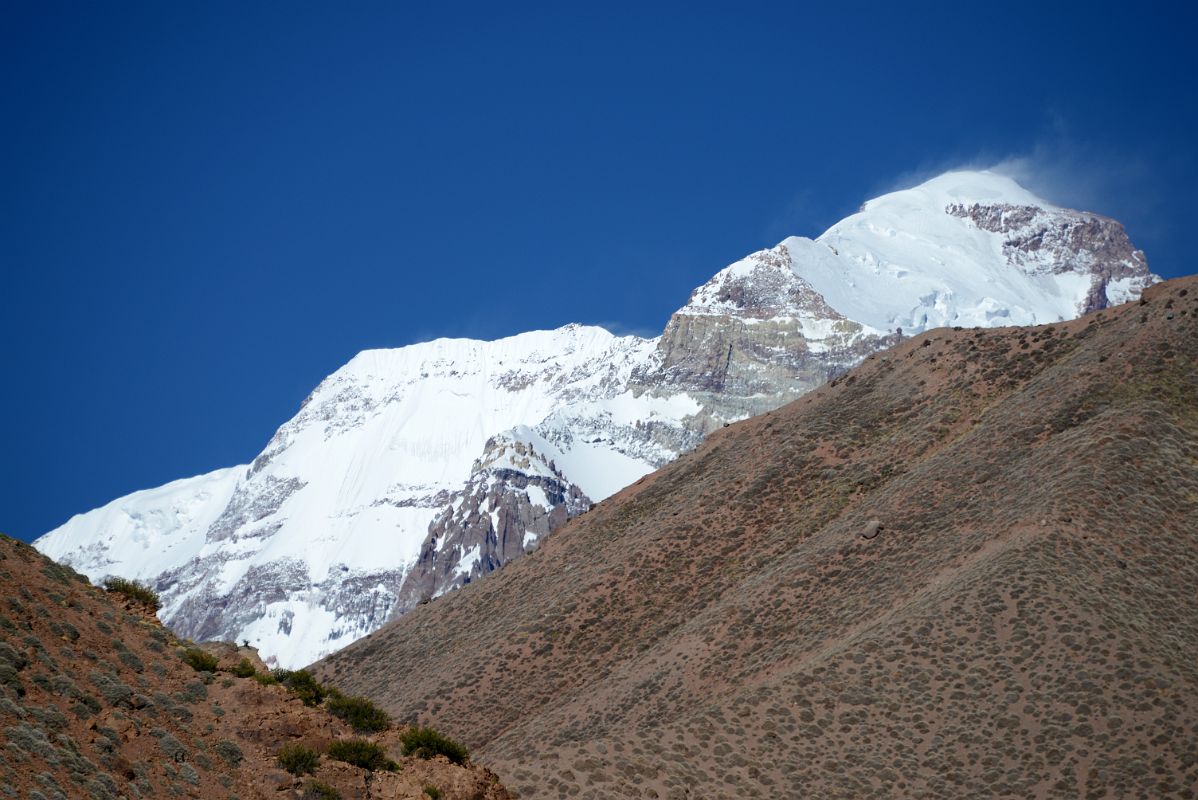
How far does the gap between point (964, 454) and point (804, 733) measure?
2017cm

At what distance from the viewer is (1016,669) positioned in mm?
38844

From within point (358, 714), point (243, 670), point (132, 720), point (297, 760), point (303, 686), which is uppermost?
point (243, 670)

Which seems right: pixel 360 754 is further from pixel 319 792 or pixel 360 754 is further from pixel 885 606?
pixel 885 606

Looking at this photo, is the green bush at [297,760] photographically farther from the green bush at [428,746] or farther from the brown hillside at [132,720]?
the green bush at [428,746]

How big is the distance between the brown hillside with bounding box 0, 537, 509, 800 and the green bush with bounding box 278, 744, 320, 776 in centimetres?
20

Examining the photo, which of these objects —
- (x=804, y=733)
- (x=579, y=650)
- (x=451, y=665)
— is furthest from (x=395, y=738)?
(x=451, y=665)

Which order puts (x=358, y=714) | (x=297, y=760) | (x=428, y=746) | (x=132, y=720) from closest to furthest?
(x=132, y=720), (x=297, y=760), (x=428, y=746), (x=358, y=714)

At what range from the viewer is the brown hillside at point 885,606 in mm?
36219

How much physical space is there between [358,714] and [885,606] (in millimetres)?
22073

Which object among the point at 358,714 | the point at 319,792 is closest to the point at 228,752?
the point at 319,792

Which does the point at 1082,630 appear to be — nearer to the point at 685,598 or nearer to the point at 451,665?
the point at 685,598

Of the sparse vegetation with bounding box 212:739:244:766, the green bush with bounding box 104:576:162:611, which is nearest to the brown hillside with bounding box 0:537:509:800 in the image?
the sparse vegetation with bounding box 212:739:244:766

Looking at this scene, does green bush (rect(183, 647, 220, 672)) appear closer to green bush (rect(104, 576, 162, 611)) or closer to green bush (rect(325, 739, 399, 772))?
green bush (rect(104, 576, 162, 611))

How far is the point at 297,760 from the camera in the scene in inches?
1050
